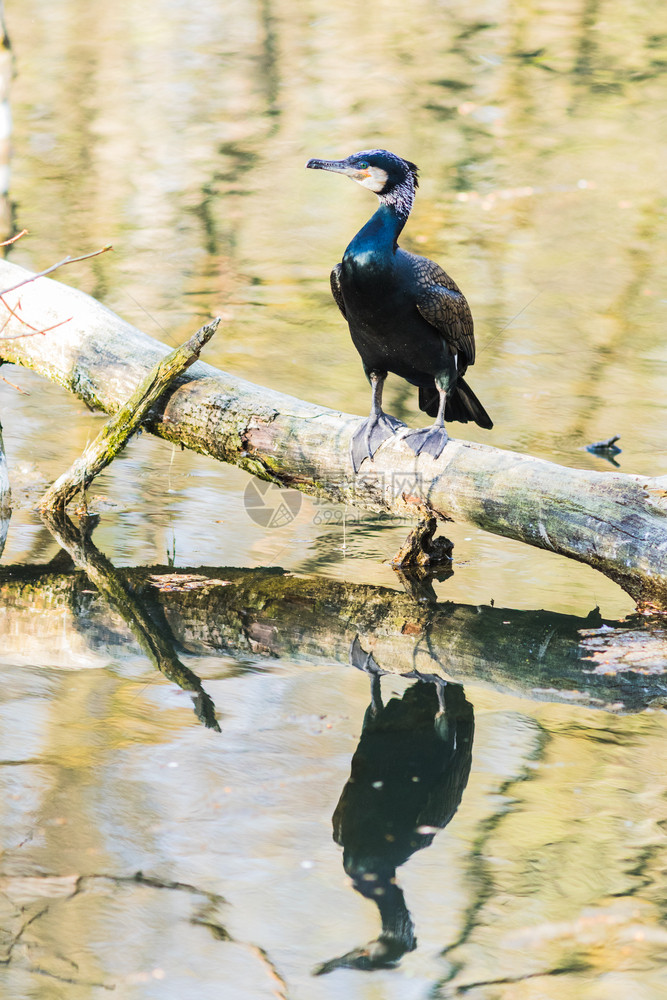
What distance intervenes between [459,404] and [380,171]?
3.74ft

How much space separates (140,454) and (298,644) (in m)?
2.32

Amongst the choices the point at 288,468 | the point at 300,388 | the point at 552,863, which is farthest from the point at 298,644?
the point at 300,388

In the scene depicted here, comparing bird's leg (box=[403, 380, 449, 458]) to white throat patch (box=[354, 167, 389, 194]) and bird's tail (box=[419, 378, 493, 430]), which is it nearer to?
bird's tail (box=[419, 378, 493, 430])

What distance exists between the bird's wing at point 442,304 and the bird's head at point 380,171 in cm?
27

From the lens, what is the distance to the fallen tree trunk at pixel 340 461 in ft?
14.1

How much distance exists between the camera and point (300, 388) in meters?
7.17

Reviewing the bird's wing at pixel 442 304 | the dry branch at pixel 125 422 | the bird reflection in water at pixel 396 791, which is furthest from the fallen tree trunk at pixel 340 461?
the bird reflection in water at pixel 396 791

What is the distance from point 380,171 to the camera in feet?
14.7

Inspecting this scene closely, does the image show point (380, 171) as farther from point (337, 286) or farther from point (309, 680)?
point (309, 680)

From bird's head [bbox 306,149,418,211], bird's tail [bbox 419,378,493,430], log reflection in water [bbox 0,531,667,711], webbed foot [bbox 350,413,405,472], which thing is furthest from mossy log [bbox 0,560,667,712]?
bird's head [bbox 306,149,418,211]

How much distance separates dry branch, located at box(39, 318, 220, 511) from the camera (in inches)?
195

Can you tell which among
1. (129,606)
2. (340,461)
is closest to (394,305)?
(340,461)

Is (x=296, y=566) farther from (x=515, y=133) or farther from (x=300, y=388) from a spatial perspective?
(x=515, y=133)

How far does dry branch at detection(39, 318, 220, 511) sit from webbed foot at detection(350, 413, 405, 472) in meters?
0.77
